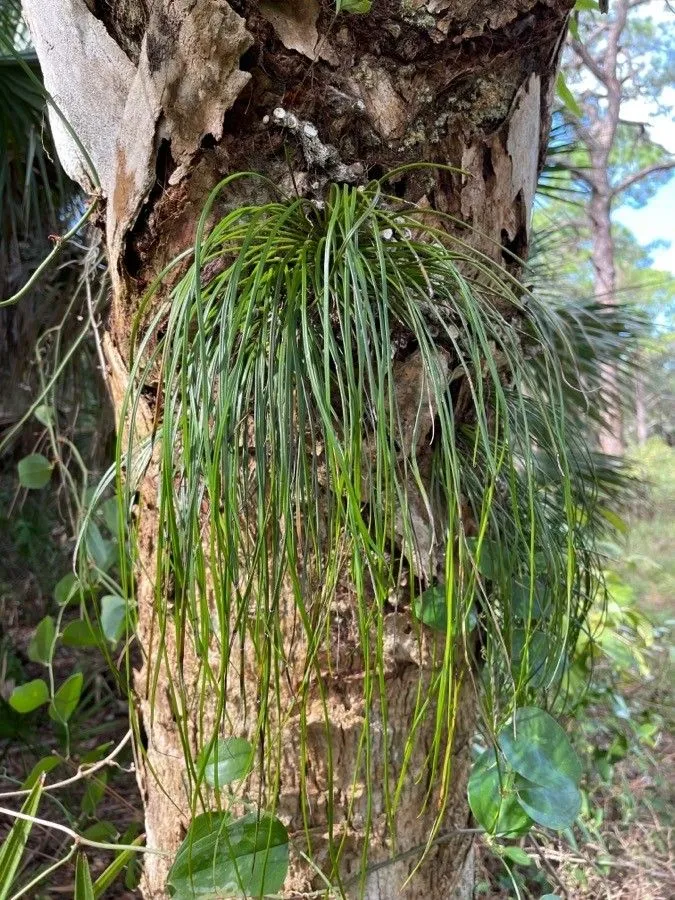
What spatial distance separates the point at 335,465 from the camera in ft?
1.20

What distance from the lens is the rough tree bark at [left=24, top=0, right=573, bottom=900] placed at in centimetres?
44

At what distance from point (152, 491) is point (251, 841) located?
26 cm

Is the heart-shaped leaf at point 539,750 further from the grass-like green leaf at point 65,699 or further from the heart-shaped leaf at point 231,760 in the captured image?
the grass-like green leaf at point 65,699

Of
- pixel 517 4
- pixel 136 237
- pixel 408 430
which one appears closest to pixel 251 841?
pixel 408 430

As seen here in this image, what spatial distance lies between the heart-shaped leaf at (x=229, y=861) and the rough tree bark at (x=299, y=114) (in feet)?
0.16

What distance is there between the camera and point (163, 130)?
0.45 m

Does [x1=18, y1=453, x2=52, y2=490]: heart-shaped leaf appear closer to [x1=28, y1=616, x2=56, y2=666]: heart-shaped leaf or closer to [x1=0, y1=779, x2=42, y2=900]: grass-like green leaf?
[x1=28, y1=616, x2=56, y2=666]: heart-shaped leaf

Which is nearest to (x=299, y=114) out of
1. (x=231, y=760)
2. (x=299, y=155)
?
(x=299, y=155)

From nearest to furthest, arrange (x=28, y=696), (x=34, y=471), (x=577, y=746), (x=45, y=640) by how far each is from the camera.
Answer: (x=28, y=696)
(x=45, y=640)
(x=34, y=471)
(x=577, y=746)

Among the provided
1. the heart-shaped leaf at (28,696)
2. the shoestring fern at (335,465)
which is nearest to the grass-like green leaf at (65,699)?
the heart-shaped leaf at (28,696)

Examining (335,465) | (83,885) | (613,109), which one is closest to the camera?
(335,465)

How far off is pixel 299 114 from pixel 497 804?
19.3 inches

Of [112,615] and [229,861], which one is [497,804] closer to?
[229,861]

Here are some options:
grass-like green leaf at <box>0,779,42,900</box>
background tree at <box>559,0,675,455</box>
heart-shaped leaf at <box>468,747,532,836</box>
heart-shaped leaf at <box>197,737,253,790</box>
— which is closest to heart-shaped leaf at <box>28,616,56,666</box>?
grass-like green leaf at <box>0,779,42,900</box>
